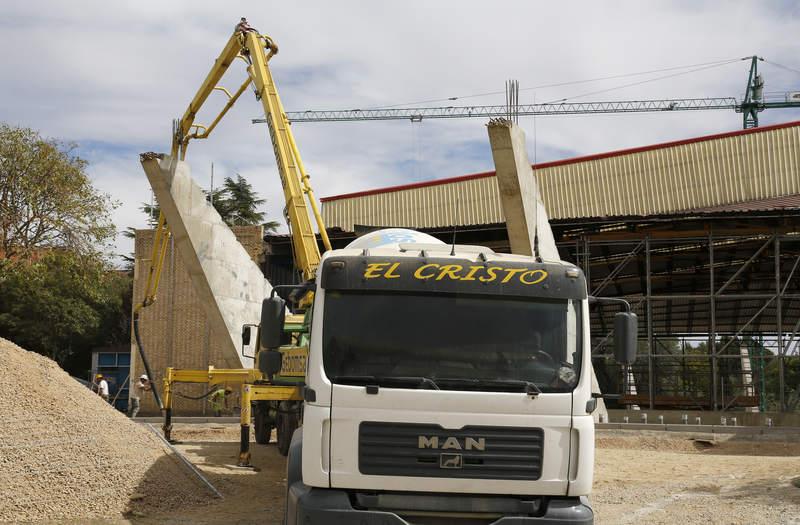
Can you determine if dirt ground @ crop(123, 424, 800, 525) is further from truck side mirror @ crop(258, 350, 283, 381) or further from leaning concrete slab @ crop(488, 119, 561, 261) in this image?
leaning concrete slab @ crop(488, 119, 561, 261)

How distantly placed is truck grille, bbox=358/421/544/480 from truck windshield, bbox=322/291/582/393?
334 mm

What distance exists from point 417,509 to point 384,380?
100cm

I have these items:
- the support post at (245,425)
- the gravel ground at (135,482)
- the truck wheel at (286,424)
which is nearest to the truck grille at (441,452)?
the gravel ground at (135,482)

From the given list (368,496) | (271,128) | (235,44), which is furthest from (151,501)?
(235,44)

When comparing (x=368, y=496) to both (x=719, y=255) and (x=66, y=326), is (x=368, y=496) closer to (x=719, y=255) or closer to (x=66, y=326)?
(x=719, y=255)

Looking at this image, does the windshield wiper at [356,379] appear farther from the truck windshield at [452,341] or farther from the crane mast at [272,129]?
the crane mast at [272,129]

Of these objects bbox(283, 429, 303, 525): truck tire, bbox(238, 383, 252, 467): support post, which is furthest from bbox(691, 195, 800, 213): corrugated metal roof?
bbox(283, 429, 303, 525): truck tire

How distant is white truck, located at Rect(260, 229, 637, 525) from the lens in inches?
260

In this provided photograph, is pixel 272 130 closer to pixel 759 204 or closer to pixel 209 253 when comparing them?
pixel 209 253

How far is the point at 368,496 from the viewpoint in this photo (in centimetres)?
665

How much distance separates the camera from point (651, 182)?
97.3ft

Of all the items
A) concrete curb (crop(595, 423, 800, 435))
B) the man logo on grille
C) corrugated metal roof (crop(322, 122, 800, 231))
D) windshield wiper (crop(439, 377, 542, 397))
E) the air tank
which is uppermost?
corrugated metal roof (crop(322, 122, 800, 231))

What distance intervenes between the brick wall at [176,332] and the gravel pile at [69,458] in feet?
73.9

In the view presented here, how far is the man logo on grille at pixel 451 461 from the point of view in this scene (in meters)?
6.61
